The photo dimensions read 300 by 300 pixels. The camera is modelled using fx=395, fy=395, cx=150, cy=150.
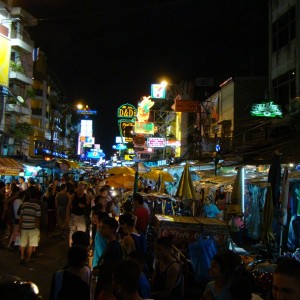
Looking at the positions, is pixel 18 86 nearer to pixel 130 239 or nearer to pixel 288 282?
pixel 130 239

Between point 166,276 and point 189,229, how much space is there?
7.66ft

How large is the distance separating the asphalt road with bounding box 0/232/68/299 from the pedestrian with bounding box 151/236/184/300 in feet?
11.5

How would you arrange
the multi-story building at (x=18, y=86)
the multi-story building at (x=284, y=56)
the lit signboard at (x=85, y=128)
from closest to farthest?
the multi-story building at (x=284, y=56)
the multi-story building at (x=18, y=86)
the lit signboard at (x=85, y=128)

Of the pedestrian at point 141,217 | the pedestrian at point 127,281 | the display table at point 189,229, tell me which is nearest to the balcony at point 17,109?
the pedestrian at point 141,217

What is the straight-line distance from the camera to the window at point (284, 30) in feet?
67.7

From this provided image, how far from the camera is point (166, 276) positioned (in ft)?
16.0

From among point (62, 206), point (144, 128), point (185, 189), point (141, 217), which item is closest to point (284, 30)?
point (185, 189)

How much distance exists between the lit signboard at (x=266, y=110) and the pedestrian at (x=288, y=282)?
14039 mm

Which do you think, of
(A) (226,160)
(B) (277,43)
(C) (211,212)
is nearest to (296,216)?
(C) (211,212)

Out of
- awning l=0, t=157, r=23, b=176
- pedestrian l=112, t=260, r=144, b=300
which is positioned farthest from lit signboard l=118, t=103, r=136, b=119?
pedestrian l=112, t=260, r=144, b=300

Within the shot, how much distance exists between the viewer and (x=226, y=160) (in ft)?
54.8

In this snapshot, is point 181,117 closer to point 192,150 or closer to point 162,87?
point 162,87

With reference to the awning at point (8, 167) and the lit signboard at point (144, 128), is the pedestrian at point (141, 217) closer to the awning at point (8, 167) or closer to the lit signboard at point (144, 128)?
the awning at point (8, 167)

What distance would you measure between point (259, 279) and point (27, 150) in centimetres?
4317
